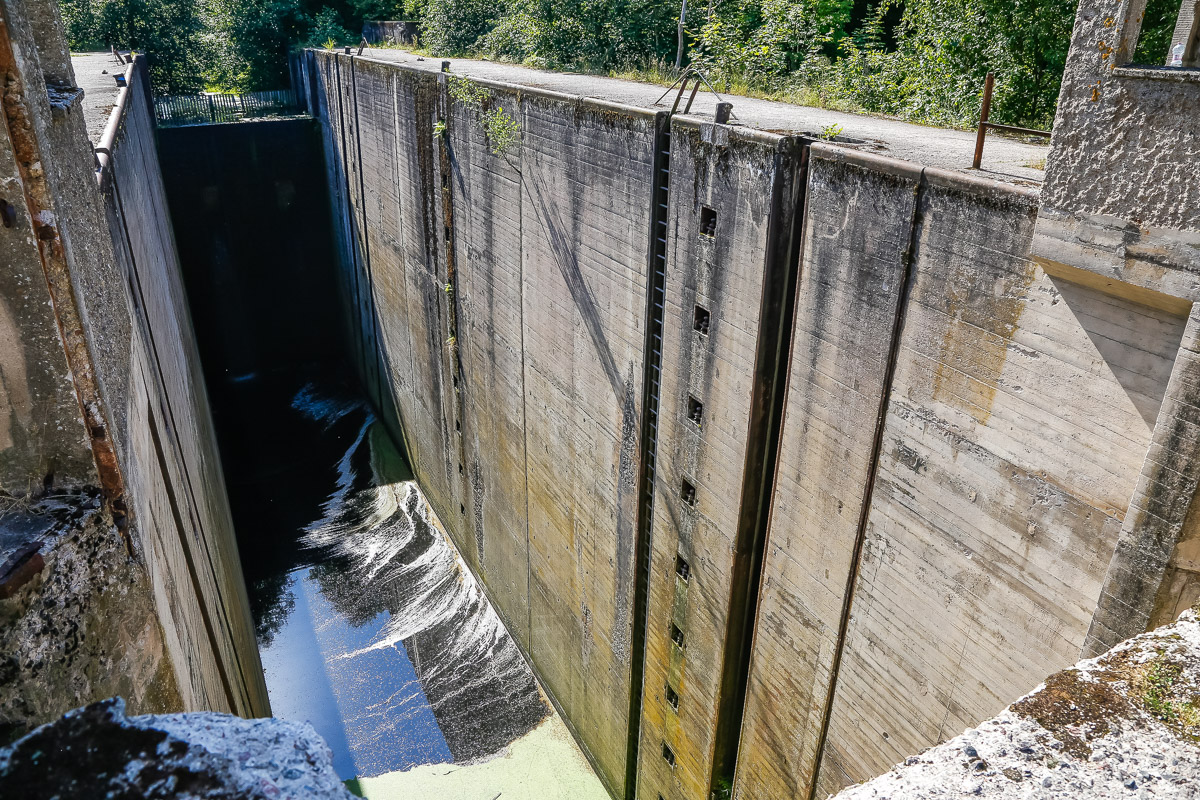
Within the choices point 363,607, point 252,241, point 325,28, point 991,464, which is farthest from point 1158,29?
point 325,28

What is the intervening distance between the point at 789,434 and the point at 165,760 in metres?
5.41

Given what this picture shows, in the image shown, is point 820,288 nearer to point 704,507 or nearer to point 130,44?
point 704,507

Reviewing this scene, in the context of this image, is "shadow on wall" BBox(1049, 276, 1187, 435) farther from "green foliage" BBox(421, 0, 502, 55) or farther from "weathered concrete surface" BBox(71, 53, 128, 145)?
"green foliage" BBox(421, 0, 502, 55)

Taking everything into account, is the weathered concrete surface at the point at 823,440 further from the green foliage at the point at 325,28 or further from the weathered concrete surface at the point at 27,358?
the green foliage at the point at 325,28

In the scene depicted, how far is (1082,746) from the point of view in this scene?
2502 millimetres

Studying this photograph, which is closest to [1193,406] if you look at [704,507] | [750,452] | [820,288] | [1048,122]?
[820,288]

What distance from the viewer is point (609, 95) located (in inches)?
434

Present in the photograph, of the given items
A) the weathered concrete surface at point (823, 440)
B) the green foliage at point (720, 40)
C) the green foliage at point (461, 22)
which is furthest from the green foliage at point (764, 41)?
the weathered concrete surface at point (823, 440)

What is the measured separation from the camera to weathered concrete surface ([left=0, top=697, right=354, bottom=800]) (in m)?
1.75

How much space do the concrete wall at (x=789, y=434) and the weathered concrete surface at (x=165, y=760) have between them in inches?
158

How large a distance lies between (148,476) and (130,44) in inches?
895

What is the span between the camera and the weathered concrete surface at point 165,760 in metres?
1.75

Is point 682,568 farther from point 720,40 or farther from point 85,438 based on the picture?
point 720,40

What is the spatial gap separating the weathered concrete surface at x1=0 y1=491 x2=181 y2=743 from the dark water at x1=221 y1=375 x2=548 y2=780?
25.9 feet
